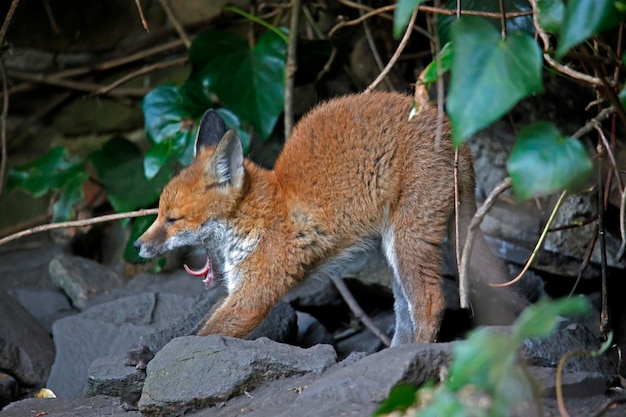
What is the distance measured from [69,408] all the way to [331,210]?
6.78 feet

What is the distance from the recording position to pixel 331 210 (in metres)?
5.25

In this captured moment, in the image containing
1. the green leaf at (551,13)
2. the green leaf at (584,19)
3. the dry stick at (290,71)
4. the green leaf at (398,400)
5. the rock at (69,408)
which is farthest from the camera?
the dry stick at (290,71)

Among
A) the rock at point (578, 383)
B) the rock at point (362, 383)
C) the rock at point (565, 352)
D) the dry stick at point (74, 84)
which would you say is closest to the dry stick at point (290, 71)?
the dry stick at point (74, 84)

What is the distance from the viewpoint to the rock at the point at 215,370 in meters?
4.20

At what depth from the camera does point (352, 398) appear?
3527 mm

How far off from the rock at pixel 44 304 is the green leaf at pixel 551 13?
5340 mm

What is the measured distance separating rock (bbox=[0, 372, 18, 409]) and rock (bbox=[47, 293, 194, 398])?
0.29m

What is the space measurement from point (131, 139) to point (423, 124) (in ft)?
14.9

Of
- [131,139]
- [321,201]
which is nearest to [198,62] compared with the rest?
[131,139]

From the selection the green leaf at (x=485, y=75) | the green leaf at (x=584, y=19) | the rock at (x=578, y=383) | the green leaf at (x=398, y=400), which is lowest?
the rock at (x=578, y=383)

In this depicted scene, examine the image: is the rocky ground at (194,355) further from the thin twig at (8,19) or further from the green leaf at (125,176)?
the thin twig at (8,19)

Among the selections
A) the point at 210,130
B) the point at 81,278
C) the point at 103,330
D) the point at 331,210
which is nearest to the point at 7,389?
the point at 103,330

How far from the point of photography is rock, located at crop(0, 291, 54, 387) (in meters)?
5.97

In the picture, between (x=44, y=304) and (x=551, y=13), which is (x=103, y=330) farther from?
(x=551, y=13)
